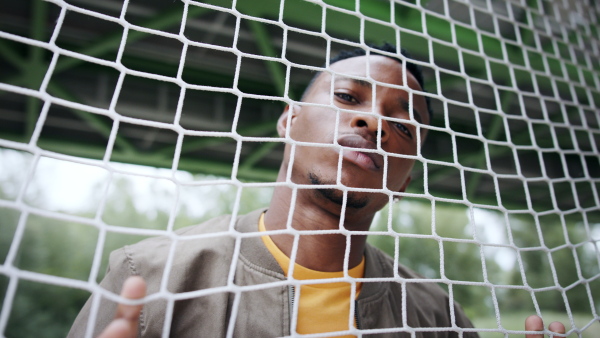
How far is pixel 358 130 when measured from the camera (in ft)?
2.97

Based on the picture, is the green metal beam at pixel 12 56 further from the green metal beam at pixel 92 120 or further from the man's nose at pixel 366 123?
the man's nose at pixel 366 123

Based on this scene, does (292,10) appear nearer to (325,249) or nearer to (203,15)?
(203,15)

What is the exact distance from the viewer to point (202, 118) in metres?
2.55

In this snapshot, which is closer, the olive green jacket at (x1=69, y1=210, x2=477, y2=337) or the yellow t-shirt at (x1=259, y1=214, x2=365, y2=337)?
the olive green jacket at (x1=69, y1=210, x2=477, y2=337)

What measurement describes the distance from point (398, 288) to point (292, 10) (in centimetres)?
105

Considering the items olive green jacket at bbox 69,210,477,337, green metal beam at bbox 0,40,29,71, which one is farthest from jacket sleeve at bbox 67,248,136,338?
green metal beam at bbox 0,40,29,71

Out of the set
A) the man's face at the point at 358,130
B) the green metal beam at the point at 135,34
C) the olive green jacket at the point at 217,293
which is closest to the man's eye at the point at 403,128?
the man's face at the point at 358,130

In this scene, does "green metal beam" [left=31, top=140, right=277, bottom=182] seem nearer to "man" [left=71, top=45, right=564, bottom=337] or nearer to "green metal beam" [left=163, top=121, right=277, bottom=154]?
"green metal beam" [left=163, top=121, right=277, bottom=154]

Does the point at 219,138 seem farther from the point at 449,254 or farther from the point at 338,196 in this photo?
the point at 449,254

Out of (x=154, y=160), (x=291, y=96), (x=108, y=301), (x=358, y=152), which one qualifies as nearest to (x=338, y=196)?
(x=358, y=152)

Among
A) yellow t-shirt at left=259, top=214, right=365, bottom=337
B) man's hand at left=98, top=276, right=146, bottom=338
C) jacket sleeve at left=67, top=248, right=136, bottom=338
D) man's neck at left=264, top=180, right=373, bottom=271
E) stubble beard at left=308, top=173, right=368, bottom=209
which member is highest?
man's hand at left=98, top=276, right=146, bottom=338

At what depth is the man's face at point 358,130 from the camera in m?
0.89

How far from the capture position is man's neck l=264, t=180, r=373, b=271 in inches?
38.2

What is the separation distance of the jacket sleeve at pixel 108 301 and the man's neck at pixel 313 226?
33 cm
